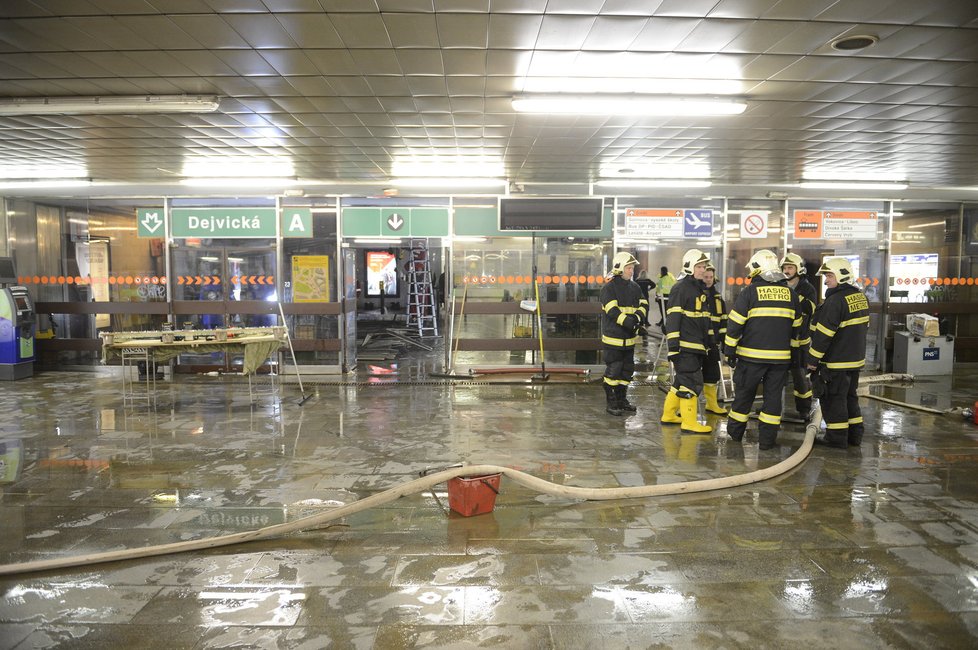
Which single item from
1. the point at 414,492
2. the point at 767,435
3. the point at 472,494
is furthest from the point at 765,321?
the point at 414,492

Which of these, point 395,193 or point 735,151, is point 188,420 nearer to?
point 395,193

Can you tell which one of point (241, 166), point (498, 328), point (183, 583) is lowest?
point (183, 583)

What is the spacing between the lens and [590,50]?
5047 mm

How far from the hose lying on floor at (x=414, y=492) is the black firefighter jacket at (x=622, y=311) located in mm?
2469

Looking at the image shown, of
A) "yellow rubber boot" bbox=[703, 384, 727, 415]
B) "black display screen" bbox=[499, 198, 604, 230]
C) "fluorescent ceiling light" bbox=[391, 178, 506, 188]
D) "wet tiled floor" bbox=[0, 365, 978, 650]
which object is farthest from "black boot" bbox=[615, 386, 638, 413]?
"fluorescent ceiling light" bbox=[391, 178, 506, 188]

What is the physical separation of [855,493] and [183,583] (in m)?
5.07

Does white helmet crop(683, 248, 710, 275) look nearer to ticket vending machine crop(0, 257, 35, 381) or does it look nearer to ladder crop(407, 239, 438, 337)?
ladder crop(407, 239, 438, 337)

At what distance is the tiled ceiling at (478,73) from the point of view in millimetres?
4383

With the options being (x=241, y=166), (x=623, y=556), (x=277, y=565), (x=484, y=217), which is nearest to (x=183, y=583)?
(x=277, y=565)

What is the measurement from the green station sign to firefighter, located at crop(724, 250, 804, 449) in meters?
7.89

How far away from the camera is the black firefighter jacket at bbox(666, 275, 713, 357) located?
660cm

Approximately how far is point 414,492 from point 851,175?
32.4 ft

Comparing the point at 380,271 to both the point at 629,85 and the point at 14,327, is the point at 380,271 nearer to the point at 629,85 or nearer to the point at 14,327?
the point at 14,327

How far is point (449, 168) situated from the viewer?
32.0 ft
